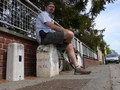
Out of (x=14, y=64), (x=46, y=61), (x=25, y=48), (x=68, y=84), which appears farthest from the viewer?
(x=25, y=48)

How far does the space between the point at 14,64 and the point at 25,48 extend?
87 centimetres

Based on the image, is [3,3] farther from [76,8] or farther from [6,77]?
[76,8]

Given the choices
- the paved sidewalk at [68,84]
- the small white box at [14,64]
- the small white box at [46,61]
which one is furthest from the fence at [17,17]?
the paved sidewalk at [68,84]

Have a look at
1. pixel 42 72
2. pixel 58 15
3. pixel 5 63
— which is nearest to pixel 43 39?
pixel 42 72

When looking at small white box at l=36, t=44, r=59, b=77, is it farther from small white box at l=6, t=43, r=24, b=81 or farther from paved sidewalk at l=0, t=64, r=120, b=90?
paved sidewalk at l=0, t=64, r=120, b=90

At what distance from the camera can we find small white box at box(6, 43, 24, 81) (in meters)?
2.88

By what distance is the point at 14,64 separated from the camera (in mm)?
2904

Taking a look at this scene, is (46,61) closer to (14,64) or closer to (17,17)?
(14,64)

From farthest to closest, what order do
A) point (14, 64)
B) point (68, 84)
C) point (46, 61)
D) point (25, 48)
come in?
1. point (25, 48)
2. point (46, 61)
3. point (14, 64)
4. point (68, 84)

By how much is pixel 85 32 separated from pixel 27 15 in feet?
39.2

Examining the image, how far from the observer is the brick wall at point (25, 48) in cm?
299

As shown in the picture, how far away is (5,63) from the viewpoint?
3061 millimetres

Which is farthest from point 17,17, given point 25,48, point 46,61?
point 46,61

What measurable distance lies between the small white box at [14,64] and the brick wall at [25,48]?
0.42 ft
